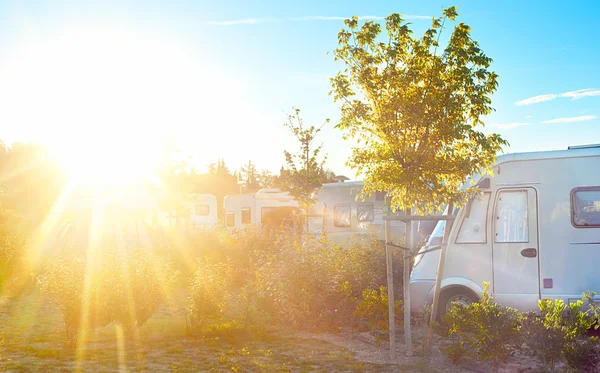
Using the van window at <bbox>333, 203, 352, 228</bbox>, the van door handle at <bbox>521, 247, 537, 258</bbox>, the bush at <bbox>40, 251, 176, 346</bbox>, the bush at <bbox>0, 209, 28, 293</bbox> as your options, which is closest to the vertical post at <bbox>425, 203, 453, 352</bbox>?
the van door handle at <bbox>521, 247, 537, 258</bbox>

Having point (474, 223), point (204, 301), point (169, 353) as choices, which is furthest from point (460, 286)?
point (169, 353)

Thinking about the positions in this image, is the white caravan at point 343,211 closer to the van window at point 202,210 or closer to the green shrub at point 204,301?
the green shrub at point 204,301

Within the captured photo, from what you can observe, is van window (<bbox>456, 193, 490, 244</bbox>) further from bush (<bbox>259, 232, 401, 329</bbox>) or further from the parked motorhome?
the parked motorhome

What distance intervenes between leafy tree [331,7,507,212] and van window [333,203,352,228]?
481 inches

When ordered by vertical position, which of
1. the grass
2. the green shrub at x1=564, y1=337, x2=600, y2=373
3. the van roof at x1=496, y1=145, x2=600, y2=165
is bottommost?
the grass

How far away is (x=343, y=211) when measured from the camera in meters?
19.6

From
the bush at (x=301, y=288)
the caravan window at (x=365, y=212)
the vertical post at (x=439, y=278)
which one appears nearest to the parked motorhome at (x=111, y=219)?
the caravan window at (x=365, y=212)

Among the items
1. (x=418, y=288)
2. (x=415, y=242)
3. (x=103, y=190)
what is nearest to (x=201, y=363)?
(x=418, y=288)

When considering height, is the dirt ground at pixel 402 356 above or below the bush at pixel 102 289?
below

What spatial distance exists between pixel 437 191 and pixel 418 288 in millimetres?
2672

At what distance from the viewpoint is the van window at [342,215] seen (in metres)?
19.4

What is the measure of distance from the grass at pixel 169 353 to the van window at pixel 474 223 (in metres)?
2.62

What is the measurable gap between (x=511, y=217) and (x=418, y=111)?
10.3 ft

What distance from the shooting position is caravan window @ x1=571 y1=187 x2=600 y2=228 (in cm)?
884
